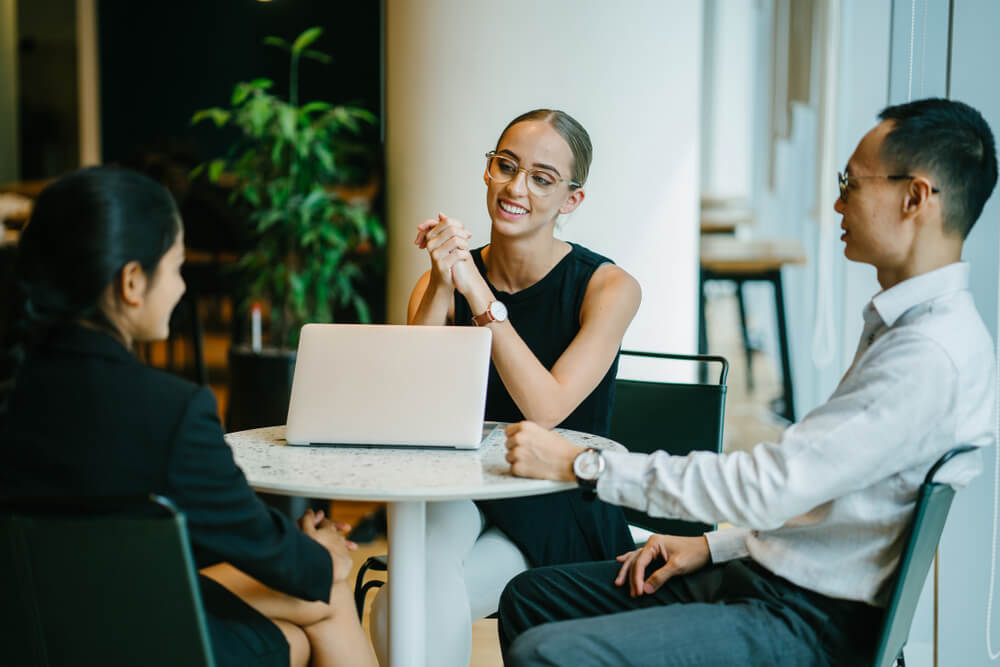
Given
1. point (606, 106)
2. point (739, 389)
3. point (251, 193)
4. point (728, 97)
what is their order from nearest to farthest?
point (606, 106) → point (251, 193) → point (728, 97) → point (739, 389)

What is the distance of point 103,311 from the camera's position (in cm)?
111

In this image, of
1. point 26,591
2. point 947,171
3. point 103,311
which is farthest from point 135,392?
point 947,171

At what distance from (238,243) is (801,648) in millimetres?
4587

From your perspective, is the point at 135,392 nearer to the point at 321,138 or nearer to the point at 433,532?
the point at 433,532

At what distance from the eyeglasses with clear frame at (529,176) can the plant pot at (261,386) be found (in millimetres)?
1954

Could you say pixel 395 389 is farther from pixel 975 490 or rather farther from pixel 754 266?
pixel 754 266

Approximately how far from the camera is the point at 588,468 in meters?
1.29

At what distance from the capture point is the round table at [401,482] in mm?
1195

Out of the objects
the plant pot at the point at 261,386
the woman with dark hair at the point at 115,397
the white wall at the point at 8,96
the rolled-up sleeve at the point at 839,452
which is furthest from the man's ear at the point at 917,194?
the white wall at the point at 8,96

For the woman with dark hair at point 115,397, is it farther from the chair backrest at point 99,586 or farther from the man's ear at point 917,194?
the man's ear at point 917,194

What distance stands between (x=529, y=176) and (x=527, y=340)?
0.33 metres

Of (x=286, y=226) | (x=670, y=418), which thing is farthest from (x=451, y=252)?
(x=286, y=226)

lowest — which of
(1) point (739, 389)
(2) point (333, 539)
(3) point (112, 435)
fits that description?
(1) point (739, 389)

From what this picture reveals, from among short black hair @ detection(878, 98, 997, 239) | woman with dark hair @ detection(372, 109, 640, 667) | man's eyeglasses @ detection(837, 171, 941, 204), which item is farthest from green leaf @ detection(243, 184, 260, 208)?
short black hair @ detection(878, 98, 997, 239)
